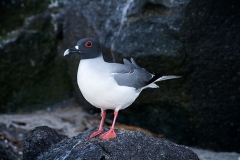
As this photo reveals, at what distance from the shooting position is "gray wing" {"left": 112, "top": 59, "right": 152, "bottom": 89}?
4.71m

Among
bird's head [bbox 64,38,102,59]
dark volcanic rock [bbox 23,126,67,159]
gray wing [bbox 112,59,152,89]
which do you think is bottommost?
dark volcanic rock [bbox 23,126,67,159]

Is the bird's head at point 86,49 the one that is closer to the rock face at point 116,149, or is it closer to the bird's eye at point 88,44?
the bird's eye at point 88,44

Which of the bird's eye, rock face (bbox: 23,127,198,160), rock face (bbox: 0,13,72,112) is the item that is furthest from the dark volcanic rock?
rock face (bbox: 0,13,72,112)

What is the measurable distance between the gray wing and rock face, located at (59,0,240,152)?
1450 millimetres

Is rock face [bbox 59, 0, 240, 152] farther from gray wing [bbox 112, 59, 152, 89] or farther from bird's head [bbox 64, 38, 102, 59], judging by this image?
bird's head [bbox 64, 38, 102, 59]

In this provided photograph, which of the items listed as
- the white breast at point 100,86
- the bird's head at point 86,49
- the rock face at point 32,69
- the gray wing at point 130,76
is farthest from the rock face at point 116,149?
the rock face at point 32,69

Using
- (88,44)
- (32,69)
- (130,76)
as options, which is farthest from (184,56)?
(32,69)

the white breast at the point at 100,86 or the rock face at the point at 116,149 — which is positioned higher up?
the white breast at the point at 100,86

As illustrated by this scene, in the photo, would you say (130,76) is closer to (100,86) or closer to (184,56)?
(100,86)

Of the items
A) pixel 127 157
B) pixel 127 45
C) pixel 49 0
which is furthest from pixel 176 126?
pixel 49 0

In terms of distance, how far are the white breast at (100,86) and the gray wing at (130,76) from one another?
0.06 meters

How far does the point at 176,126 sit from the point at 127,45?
53.7 inches

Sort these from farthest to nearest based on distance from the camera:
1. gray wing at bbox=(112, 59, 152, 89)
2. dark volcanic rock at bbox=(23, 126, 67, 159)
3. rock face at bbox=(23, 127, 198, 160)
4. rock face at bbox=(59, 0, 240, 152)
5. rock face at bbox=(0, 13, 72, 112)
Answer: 1. rock face at bbox=(0, 13, 72, 112)
2. rock face at bbox=(59, 0, 240, 152)
3. dark volcanic rock at bbox=(23, 126, 67, 159)
4. gray wing at bbox=(112, 59, 152, 89)
5. rock face at bbox=(23, 127, 198, 160)

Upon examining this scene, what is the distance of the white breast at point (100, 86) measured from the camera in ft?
14.8
